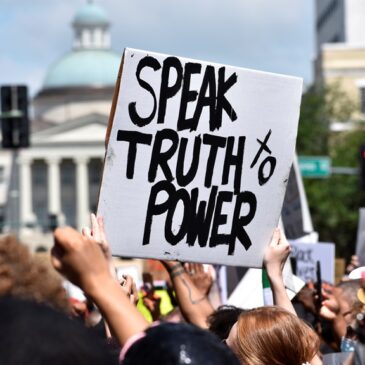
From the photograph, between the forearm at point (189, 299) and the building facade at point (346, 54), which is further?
the building facade at point (346, 54)

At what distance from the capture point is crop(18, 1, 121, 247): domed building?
94188 mm

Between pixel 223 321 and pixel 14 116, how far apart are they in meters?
18.7

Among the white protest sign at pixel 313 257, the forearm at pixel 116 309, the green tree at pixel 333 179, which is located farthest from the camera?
the green tree at pixel 333 179

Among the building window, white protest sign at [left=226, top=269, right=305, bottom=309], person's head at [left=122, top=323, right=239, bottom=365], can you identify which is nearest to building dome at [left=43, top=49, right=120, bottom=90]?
the building window

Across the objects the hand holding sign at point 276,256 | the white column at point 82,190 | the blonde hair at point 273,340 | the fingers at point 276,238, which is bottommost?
the white column at point 82,190

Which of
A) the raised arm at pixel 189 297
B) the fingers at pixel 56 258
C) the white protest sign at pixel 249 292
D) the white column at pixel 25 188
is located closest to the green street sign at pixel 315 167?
the white protest sign at pixel 249 292

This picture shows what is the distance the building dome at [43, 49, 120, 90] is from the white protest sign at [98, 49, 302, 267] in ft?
329

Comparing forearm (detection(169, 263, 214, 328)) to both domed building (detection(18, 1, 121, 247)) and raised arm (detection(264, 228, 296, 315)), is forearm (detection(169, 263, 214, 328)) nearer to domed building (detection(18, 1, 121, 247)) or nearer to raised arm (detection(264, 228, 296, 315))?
raised arm (detection(264, 228, 296, 315))

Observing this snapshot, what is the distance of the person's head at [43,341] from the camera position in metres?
1.79

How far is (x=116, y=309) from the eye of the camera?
88.0 inches

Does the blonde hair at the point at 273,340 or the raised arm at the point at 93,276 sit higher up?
the raised arm at the point at 93,276

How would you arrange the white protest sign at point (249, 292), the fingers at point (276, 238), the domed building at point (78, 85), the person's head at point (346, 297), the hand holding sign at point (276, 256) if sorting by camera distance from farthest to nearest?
the domed building at point (78, 85) → the white protest sign at point (249, 292) → the person's head at point (346, 297) → the fingers at point (276, 238) → the hand holding sign at point (276, 256)

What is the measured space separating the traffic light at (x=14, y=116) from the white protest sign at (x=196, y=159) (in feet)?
60.6

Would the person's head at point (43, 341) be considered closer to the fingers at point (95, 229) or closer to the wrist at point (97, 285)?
the wrist at point (97, 285)
